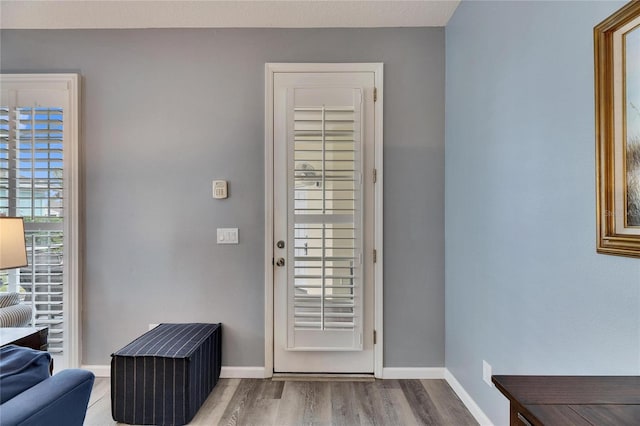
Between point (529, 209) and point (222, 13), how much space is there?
2.35m

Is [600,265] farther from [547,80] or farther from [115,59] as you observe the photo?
[115,59]

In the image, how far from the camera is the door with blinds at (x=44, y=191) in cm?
257

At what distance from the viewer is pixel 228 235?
2.61 m

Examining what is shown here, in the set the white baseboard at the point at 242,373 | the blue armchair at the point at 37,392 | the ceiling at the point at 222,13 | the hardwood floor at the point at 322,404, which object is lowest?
the hardwood floor at the point at 322,404

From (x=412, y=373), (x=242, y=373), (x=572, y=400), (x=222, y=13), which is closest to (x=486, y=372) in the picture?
(x=412, y=373)

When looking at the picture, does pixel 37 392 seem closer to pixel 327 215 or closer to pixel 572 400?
pixel 572 400

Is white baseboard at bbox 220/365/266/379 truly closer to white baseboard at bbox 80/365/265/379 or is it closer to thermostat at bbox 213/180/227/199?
white baseboard at bbox 80/365/265/379

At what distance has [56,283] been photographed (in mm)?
2594

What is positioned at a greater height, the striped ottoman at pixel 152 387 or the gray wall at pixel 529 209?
the gray wall at pixel 529 209

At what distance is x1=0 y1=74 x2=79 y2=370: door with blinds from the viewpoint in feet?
8.45

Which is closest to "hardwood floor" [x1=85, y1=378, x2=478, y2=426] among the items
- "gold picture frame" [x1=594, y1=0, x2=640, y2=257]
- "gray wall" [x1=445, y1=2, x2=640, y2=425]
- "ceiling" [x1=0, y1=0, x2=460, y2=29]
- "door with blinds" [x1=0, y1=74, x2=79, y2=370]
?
"gray wall" [x1=445, y1=2, x2=640, y2=425]

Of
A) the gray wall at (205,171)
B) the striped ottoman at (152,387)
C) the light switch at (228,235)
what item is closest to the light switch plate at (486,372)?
the gray wall at (205,171)

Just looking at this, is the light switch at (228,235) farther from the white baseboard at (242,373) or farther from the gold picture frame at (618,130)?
the gold picture frame at (618,130)

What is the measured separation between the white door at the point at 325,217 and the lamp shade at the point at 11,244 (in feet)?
4.97
